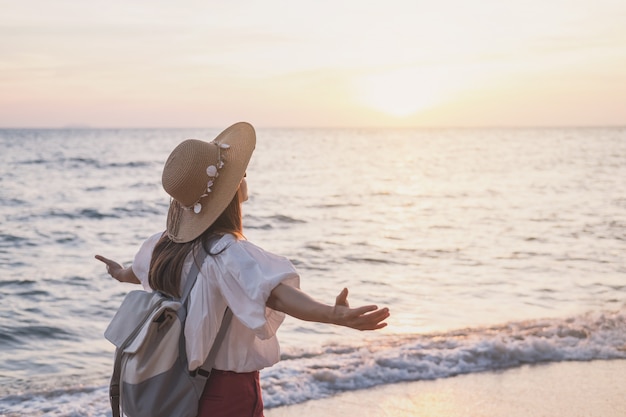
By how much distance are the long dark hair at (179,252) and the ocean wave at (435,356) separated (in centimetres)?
339

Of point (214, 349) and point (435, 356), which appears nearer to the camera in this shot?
point (214, 349)

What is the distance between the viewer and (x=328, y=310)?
2.25 m

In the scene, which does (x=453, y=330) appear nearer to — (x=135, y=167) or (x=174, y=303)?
(x=174, y=303)

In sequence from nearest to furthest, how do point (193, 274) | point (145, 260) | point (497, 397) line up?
point (193, 274), point (145, 260), point (497, 397)

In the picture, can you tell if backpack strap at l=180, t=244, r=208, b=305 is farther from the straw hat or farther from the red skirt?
the red skirt

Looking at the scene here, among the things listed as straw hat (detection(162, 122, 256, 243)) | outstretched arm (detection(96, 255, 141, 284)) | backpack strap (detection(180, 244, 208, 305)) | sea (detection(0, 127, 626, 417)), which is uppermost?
straw hat (detection(162, 122, 256, 243))

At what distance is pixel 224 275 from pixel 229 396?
440mm

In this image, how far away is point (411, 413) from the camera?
5.43 metres

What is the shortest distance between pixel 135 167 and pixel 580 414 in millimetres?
33954

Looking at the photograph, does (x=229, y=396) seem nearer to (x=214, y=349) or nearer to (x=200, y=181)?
(x=214, y=349)

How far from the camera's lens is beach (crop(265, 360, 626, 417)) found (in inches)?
215

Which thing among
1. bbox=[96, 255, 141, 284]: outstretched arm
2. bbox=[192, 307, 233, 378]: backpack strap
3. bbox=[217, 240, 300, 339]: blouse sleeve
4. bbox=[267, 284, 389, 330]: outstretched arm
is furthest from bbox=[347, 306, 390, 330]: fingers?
bbox=[96, 255, 141, 284]: outstretched arm

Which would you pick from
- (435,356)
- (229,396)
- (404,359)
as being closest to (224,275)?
(229,396)

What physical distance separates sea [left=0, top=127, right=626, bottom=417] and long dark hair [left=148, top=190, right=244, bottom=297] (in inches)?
134
